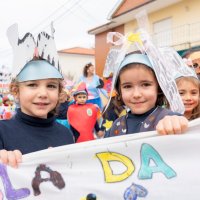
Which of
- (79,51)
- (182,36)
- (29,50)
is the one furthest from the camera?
(79,51)

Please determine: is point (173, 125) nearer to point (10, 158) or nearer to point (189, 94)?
point (10, 158)

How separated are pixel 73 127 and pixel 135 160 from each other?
3571 millimetres

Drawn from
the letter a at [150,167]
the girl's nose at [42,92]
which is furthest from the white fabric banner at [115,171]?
the girl's nose at [42,92]

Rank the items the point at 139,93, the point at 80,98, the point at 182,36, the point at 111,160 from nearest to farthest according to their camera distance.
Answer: the point at 111,160 → the point at 139,93 → the point at 80,98 → the point at 182,36

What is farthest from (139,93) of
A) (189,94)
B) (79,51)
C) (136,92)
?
(79,51)

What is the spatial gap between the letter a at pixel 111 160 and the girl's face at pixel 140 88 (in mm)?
467

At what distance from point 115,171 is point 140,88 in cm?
59

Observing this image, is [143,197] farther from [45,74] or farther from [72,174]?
[45,74]

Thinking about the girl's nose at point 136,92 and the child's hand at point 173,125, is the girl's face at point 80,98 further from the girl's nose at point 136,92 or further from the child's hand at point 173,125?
the child's hand at point 173,125

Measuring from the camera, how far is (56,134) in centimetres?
219

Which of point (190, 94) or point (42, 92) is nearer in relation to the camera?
point (42, 92)

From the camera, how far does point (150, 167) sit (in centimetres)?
163

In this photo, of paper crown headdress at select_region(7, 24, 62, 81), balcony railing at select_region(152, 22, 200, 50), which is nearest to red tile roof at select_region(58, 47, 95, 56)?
balcony railing at select_region(152, 22, 200, 50)

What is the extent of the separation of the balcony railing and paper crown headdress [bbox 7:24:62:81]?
433 inches
